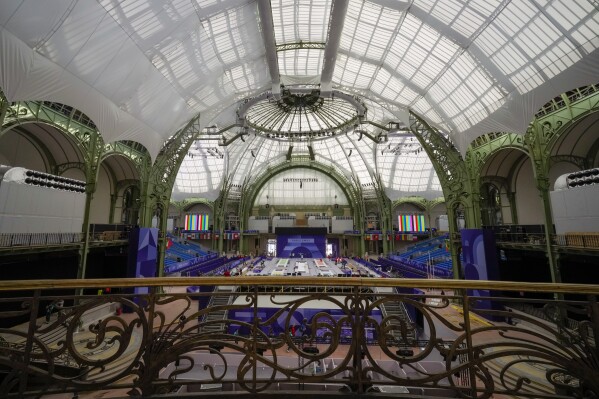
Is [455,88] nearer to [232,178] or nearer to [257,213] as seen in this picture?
[232,178]

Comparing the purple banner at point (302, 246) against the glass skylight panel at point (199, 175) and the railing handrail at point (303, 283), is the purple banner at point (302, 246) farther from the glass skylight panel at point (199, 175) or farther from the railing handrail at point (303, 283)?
the railing handrail at point (303, 283)

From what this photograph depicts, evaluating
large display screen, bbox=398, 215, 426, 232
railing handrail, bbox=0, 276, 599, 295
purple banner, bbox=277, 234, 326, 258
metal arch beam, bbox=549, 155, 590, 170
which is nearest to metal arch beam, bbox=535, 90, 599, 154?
metal arch beam, bbox=549, 155, 590, 170

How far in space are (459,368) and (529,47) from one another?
51.3 feet

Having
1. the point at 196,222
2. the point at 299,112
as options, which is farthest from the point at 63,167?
the point at 196,222

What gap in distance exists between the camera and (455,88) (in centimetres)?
1683

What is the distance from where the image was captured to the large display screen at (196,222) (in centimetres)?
4203

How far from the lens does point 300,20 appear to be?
1730 cm

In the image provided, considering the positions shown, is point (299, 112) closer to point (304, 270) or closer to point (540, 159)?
point (304, 270)

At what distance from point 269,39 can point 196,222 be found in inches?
1293

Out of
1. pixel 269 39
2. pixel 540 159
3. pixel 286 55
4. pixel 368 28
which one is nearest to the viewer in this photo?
pixel 540 159

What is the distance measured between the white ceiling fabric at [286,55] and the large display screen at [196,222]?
24.0m

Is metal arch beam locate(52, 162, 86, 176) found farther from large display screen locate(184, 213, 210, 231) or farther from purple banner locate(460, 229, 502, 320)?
purple banner locate(460, 229, 502, 320)

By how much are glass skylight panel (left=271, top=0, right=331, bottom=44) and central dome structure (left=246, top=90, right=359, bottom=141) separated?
15.7 feet

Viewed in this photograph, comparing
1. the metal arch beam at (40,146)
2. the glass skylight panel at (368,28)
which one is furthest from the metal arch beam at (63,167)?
the glass skylight panel at (368,28)
